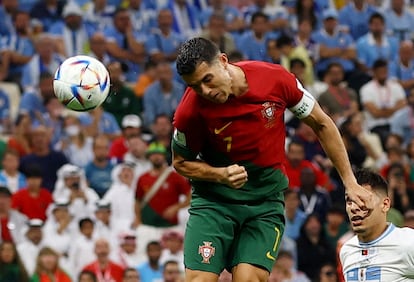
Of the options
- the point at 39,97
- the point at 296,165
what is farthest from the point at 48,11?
the point at 296,165

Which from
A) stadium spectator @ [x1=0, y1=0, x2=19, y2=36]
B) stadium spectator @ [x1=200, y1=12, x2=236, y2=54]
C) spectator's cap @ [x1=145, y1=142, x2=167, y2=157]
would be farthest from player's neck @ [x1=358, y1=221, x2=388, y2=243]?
stadium spectator @ [x1=0, y1=0, x2=19, y2=36]

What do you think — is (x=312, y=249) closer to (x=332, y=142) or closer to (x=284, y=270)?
(x=284, y=270)

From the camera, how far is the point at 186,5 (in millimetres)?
19000

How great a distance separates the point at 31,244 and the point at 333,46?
272 inches

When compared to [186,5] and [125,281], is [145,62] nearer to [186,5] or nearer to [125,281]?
[186,5]

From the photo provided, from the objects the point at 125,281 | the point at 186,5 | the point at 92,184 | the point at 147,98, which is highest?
the point at 186,5

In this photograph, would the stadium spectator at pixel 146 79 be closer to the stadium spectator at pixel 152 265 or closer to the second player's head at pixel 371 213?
the stadium spectator at pixel 152 265

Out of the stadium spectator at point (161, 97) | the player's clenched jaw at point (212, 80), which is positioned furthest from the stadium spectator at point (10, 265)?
the player's clenched jaw at point (212, 80)

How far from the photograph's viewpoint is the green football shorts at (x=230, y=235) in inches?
312

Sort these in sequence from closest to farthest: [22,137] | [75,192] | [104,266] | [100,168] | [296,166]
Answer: [104,266] → [75,192] → [100,168] → [296,166] → [22,137]

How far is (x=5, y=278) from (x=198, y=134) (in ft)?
19.8

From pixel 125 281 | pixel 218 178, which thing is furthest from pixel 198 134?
pixel 125 281

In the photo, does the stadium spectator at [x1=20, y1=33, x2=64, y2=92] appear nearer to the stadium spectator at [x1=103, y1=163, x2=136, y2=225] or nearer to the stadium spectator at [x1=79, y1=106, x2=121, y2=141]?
the stadium spectator at [x1=79, y1=106, x2=121, y2=141]

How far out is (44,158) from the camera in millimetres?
14938
